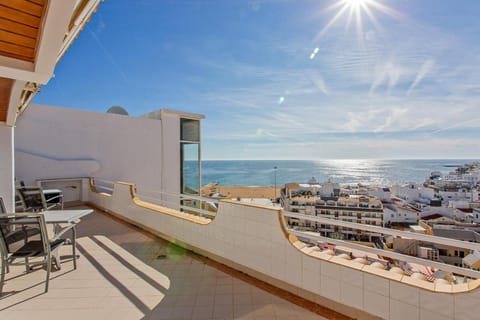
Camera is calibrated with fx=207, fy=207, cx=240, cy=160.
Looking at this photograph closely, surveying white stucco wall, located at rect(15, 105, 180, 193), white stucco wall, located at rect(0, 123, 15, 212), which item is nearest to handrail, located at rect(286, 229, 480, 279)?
white stucco wall, located at rect(0, 123, 15, 212)

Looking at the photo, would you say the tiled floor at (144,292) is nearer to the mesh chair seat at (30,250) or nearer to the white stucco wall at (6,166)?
the mesh chair seat at (30,250)

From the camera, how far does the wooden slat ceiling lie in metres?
1.31

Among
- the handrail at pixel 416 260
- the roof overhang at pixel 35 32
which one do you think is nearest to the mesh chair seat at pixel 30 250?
the roof overhang at pixel 35 32

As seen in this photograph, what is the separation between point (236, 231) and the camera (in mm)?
2664

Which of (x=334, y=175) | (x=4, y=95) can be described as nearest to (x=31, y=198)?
(x=4, y=95)

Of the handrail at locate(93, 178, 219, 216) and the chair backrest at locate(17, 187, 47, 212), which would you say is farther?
the chair backrest at locate(17, 187, 47, 212)

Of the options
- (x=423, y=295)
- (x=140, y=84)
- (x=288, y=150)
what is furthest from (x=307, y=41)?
(x=288, y=150)

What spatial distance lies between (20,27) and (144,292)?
8.37 feet

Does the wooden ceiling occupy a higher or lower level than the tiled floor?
higher

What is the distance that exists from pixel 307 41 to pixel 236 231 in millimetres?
6111

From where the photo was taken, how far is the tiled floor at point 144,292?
6.24ft

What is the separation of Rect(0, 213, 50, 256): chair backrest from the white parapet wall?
1686mm

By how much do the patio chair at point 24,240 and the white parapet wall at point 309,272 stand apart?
1.67 m

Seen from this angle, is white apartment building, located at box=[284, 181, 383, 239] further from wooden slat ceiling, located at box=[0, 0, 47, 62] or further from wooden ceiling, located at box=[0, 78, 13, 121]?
wooden ceiling, located at box=[0, 78, 13, 121]
